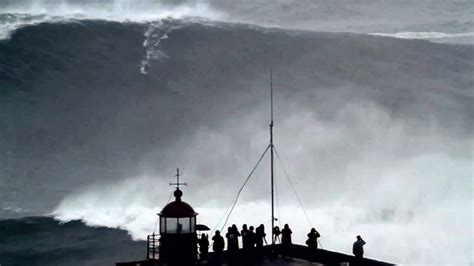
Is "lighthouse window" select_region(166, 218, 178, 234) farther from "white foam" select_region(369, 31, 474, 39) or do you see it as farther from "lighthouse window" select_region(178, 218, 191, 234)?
"white foam" select_region(369, 31, 474, 39)

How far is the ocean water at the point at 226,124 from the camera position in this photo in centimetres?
5450

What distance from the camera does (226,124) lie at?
70875 millimetres

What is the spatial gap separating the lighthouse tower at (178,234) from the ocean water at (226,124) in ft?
47.0

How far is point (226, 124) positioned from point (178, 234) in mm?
37490

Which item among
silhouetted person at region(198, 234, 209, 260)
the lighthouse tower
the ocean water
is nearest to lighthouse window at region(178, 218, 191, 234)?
the lighthouse tower

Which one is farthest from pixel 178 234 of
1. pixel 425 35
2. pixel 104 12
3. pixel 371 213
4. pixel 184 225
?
pixel 425 35

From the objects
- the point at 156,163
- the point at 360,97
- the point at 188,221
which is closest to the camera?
the point at 188,221

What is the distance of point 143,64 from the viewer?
77812 millimetres

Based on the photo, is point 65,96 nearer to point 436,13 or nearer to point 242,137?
point 242,137

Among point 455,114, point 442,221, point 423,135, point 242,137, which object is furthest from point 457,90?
point 442,221

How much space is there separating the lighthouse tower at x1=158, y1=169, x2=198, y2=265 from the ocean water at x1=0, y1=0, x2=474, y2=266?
14.3 m

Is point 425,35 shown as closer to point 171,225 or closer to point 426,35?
point 426,35

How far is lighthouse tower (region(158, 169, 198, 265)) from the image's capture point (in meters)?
33.4

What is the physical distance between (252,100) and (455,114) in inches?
428
